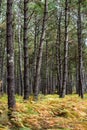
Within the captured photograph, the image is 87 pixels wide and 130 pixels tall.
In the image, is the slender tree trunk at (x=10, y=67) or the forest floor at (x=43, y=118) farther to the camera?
the slender tree trunk at (x=10, y=67)

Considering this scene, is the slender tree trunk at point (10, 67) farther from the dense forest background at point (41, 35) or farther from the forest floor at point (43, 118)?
the forest floor at point (43, 118)

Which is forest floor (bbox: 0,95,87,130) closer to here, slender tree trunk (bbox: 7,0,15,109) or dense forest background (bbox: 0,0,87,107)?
slender tree trunk (bbox: 7,0,15,109)

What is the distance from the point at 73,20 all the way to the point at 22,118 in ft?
78.2

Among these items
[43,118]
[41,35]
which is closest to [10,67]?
[43,118]

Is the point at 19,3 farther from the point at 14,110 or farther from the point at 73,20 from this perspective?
the point at 14,110

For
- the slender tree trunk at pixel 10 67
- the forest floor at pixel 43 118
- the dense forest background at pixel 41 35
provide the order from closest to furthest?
the forest floor at pixel 43 118 < the slender tree trunk at pixel 10 67 < the dense forest background at pixel 41 35

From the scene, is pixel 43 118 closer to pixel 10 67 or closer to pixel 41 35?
pixel 10 67

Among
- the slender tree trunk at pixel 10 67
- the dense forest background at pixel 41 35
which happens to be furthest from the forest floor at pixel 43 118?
the dense forest background at pixel 41 35

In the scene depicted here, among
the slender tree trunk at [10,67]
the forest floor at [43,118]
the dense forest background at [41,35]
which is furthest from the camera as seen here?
the dense forest background at [41,35]

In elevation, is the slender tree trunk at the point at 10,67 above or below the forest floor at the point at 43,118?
above

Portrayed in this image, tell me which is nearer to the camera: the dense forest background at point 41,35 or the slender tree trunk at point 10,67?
the slender tree trunk at point 10,67

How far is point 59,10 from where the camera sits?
30391mm

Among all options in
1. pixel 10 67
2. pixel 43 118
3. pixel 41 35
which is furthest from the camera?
pixel 41 35

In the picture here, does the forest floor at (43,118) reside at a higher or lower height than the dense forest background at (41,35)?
lower
